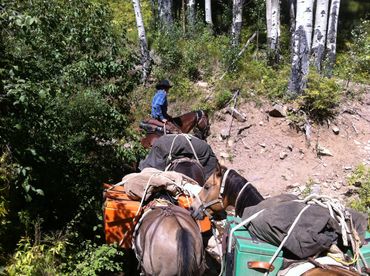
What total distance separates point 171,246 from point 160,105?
16.9 ft

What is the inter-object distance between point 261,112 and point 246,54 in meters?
3.82

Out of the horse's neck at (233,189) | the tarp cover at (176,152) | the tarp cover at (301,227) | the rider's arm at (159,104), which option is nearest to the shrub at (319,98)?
the rider's arm at (159,104)

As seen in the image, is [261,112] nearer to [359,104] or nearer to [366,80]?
[359,104]

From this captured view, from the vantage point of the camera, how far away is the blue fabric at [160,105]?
27.9 ft

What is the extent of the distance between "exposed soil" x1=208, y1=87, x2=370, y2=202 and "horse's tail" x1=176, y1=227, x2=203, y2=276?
13.8ft

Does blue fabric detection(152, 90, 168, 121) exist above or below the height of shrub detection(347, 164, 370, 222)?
above

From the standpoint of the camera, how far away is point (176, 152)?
251 inches

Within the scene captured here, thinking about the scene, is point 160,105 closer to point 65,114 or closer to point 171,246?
point 65,114

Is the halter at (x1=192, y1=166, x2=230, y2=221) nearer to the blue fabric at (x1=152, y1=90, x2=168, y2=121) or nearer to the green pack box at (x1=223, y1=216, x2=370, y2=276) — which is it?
the green pack box at (x1=223, y1=216, x2=370, y2=276)

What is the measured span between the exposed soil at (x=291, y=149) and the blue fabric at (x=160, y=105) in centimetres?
158

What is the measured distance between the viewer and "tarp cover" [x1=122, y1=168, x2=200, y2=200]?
15.3 ft

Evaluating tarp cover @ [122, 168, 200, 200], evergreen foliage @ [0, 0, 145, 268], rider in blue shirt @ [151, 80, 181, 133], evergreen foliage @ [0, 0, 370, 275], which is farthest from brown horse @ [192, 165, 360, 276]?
rider in blue shirt @ [151, 80, 181, 133]

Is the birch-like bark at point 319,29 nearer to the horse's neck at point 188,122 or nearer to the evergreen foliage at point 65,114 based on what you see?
the horse's neck at point 188,122

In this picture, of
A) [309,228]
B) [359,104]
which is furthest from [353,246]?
[359,104]
